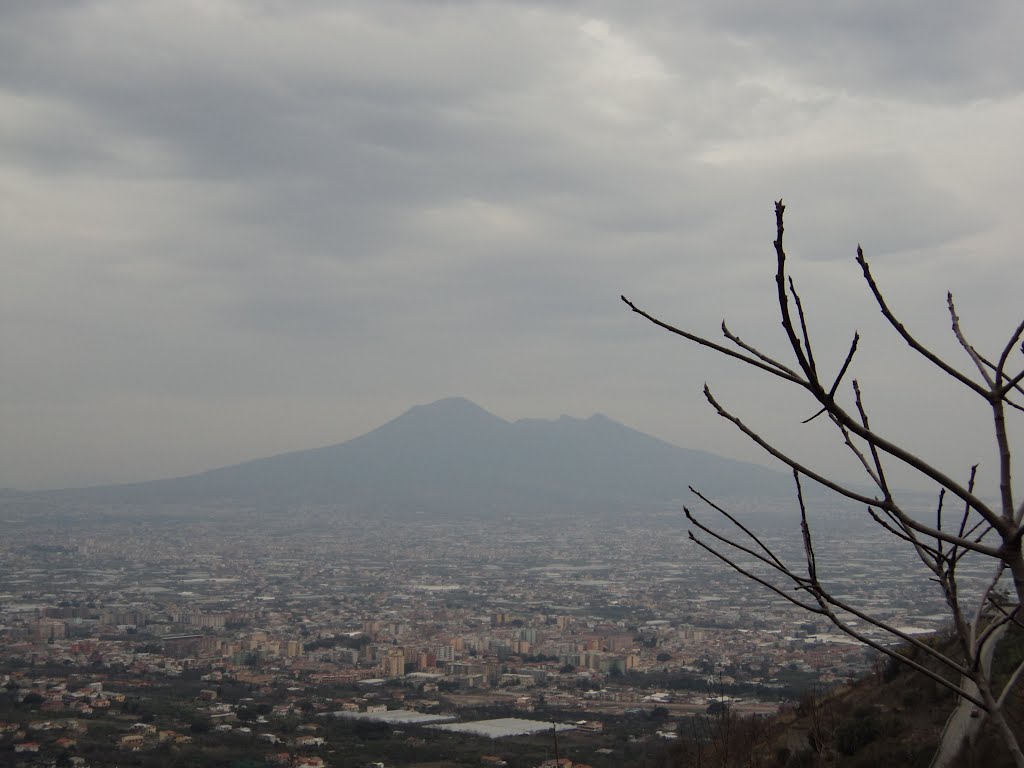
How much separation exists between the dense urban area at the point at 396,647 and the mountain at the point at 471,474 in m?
27.8

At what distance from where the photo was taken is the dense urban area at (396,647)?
16.3 m

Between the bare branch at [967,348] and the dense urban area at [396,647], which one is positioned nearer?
the bare branch at [967,348]

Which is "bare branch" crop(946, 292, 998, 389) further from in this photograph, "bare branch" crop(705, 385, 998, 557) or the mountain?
the mountain

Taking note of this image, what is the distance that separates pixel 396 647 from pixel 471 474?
76.1 meters

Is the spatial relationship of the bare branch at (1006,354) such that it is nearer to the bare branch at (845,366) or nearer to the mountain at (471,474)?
the bare branch at (845,366)

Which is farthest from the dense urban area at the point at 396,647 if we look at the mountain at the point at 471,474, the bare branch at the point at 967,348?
the mountain at the point at 471,474

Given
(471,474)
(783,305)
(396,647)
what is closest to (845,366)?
(783,305)

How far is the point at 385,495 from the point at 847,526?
4280 centimetres

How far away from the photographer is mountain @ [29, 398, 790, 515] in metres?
93.4

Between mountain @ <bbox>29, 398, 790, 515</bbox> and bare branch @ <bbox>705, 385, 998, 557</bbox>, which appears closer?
bare branch @ <bbox>705, 385, 998, 557</bbox>

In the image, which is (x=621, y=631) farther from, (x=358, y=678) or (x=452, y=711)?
(x=452, y=711)

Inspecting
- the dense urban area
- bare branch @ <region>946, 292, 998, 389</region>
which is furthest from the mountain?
bare branch @ <region>946, 292, 998, 389</region>

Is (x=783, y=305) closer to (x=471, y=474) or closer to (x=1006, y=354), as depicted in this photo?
(x=1006, y=354)

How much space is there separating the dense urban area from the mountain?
27.8m
